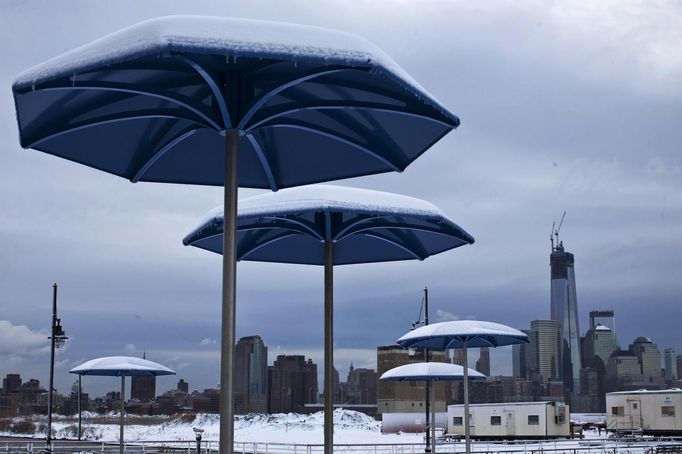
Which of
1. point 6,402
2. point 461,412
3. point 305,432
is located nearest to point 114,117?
point 461,412

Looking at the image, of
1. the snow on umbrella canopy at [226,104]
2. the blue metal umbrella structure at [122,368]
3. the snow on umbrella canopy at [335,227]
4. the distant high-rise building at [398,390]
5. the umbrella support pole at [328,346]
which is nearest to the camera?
the snow on umbrella canopy at [226,104]

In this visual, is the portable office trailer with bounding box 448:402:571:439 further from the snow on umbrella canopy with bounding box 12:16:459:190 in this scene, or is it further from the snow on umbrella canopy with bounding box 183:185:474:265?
the snow on umbrella canopy with bounding box 12:16:459:190

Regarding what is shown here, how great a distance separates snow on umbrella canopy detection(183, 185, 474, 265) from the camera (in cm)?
984

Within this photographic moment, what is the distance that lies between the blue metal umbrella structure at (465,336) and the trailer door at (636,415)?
30550mm

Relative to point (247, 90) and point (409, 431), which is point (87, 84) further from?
point (409, 431)

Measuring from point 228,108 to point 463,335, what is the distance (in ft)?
38.1

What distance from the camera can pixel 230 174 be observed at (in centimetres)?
796

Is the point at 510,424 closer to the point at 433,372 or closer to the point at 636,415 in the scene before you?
the point at 636,415

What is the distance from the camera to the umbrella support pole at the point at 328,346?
11273 millimetres

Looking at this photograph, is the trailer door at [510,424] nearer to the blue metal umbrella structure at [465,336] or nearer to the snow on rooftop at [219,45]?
the blue metal umbrella structure at [465,336]

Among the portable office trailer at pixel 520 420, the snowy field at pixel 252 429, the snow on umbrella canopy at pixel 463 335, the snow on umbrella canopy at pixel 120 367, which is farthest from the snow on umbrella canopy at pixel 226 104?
the portable office trailer at pixel 520 420

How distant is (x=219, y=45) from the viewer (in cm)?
614

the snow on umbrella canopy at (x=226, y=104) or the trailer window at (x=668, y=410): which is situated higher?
the snow on umbrella canopy at (x=226, y=104)

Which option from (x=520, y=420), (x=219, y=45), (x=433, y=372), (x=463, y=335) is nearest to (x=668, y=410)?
(x=520, y=420)
